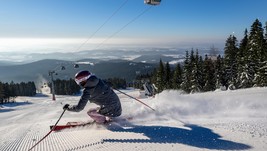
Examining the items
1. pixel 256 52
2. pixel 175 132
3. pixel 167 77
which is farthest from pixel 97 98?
pixel 167 77

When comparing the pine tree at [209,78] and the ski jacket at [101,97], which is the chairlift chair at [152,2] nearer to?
the ski jacket at [101,97]

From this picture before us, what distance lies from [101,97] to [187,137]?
3.46 m

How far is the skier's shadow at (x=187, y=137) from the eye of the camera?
5.51m

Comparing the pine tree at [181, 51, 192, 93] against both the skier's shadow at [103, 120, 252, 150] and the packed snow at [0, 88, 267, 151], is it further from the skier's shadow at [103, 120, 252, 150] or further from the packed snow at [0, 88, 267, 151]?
the skier's shadow at [103, 120, 252, 150]

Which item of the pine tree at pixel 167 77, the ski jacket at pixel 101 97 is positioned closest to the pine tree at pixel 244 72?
the pine tree at pixel 167 77

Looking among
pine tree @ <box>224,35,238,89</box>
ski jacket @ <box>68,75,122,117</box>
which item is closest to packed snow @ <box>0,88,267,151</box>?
ski jacket @ <box>68,75,122,117</box>

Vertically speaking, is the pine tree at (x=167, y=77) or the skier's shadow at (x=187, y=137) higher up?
the skier's shadow at (x=187, y=137)

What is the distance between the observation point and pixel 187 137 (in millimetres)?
6215

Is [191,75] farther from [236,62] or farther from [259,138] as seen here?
[259,138]

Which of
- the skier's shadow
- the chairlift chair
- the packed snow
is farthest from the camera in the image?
the chairlift chair

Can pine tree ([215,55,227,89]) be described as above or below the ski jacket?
below

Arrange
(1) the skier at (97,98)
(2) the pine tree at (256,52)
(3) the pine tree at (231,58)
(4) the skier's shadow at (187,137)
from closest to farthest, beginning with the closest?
(4) the skier's shadow at (187,137) → (1) the skier at (97,98) → (2) the pine tree at (256,52) → (3) the pine tree at (231,58)

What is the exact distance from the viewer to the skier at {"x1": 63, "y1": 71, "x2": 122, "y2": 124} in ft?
27.0

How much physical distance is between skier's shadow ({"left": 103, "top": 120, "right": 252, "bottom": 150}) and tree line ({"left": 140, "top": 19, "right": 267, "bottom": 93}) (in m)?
31.8
